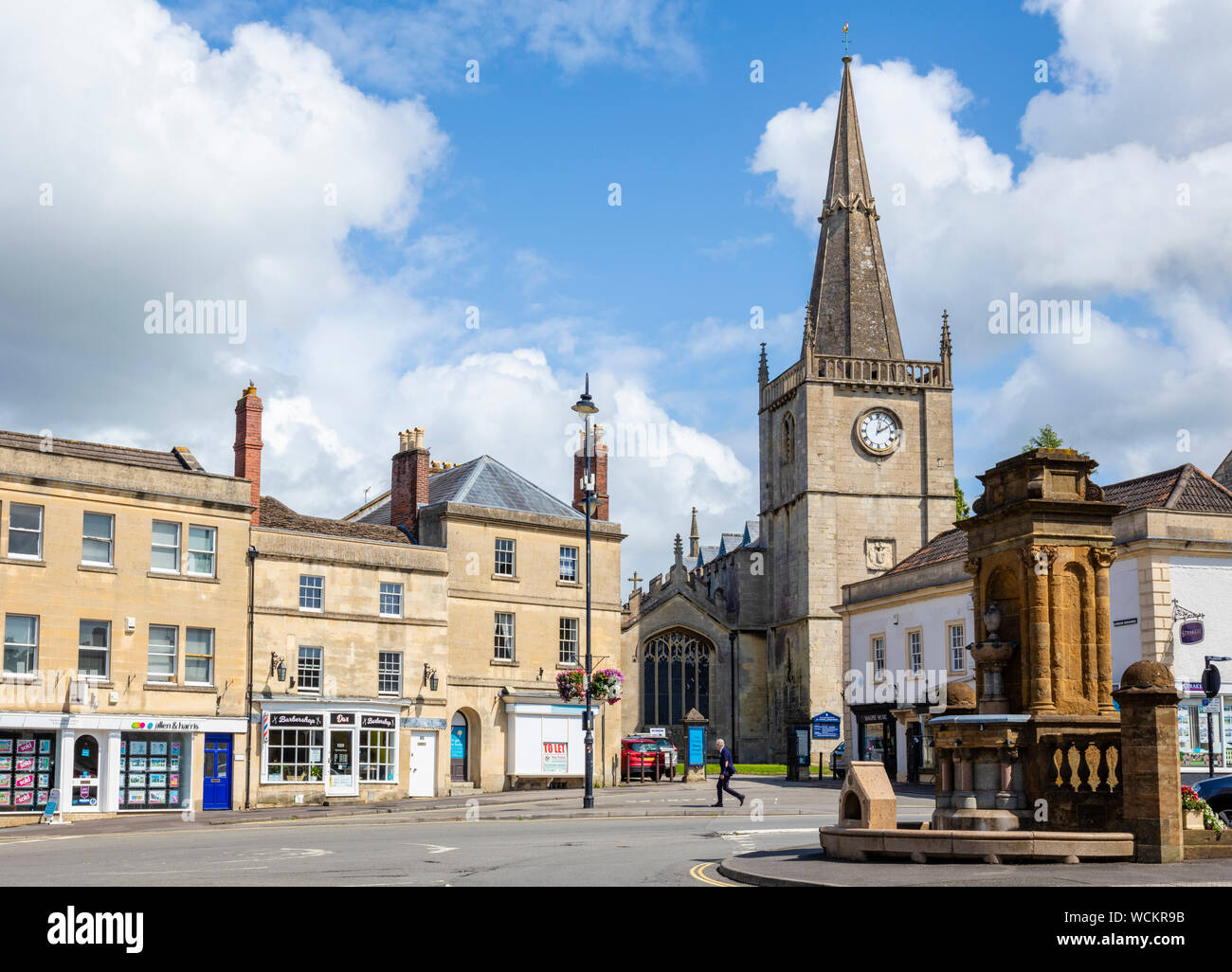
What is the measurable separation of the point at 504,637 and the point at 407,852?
25105mm

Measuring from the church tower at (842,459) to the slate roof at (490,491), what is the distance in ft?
81.2

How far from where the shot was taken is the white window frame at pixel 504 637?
45.3 m

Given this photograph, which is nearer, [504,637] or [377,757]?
[377,757]

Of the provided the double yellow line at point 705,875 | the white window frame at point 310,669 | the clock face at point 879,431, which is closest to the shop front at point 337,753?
the white window frame at point 310,669

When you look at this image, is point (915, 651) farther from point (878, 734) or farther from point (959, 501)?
point (959, 501)

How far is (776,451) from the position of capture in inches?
3031

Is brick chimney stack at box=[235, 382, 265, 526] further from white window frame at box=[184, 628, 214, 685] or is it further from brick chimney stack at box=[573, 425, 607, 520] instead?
brick chimney stack at box=[573, 425, 607, 520]

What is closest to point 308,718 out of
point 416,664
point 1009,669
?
point 416,664

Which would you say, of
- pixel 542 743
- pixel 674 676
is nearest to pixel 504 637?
pixel 542 743

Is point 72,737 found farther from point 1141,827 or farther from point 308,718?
point 1141,827

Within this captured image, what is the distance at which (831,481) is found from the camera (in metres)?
71.4

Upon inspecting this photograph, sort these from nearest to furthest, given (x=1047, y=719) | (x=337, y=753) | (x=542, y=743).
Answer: (x=1047, y=719) < (x=337, y=753) < (x=542, y=743)
